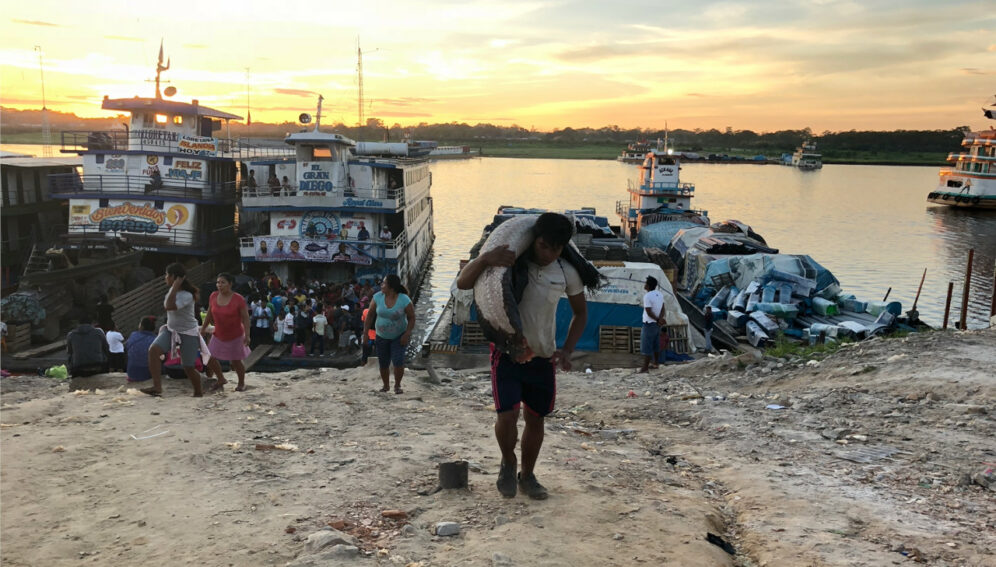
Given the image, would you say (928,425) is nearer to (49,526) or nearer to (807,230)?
(49,526)

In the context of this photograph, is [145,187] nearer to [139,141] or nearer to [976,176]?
[139,141]

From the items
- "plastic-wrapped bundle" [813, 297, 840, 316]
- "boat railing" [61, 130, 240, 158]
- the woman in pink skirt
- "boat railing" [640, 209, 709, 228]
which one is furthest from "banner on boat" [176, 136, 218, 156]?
"boat railing" [640, 209, 709, 228]

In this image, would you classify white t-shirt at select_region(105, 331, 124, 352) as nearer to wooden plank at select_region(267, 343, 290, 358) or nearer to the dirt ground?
the dirt ground

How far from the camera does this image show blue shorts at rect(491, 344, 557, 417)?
184 inches

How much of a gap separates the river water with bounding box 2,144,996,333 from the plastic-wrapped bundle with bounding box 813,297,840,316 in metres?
11.3

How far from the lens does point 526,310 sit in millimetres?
4652

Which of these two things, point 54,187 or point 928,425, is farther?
point 54,187

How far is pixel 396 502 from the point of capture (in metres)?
4.84

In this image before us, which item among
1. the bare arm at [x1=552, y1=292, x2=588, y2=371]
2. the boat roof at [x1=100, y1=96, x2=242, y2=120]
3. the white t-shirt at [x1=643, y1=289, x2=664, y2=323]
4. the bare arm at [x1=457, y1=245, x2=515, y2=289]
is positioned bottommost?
the white t-shirt at [x1=643, y1=289, x2=664, y2=323]

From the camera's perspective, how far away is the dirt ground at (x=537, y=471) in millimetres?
4145

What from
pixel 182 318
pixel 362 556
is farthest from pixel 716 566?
pixel 182 318

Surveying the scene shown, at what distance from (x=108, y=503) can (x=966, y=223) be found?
83.0 metres

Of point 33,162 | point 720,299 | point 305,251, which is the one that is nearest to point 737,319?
point 720,299

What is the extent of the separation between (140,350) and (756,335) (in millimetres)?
16178
